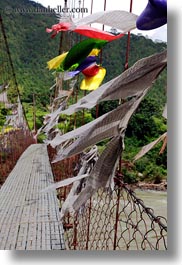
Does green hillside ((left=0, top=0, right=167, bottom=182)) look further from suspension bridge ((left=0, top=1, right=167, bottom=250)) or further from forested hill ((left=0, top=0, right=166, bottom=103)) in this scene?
suspension bridge ((left=0, top=1, right=167, bottom=250))

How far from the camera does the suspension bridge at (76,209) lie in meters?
0.48

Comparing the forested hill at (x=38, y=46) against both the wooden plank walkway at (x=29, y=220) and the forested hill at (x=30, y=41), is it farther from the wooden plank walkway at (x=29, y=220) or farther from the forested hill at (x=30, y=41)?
the wooden plank walkway at (x=29, y=220)

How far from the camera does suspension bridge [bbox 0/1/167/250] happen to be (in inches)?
19.0

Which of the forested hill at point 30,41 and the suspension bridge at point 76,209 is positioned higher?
the forested hill at point 30,41

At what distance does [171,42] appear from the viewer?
85cm

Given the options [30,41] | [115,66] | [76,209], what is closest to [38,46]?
[30,41]

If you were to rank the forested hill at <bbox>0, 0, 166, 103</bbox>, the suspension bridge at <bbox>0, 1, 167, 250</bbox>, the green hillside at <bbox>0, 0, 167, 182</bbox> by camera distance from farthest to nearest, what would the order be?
the forested hill at <bbox>0, 0, 166, 103</bbox>, the green hillside at <bbox>0, 0, 167, 182</bbox>, the suspension bridge at <bbox>0, 1, 167, 250</bbox>

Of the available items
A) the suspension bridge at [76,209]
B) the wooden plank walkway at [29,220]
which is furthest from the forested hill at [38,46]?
the wooden plank walkway at [29,220]

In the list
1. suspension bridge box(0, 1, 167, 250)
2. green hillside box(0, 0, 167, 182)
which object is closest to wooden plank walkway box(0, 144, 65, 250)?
suspension bridge box(0, 1, 167, 250)

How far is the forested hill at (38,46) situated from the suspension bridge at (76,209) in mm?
115

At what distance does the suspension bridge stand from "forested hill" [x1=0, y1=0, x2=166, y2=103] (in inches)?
4.5

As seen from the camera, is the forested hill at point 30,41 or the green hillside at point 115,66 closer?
the green hillside at point 115,66

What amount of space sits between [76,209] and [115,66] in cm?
80

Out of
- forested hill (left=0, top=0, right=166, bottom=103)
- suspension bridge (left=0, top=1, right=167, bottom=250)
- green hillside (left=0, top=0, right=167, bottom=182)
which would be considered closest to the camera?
suspension bridge (left=0, top=1, right=167, bottom=250)
